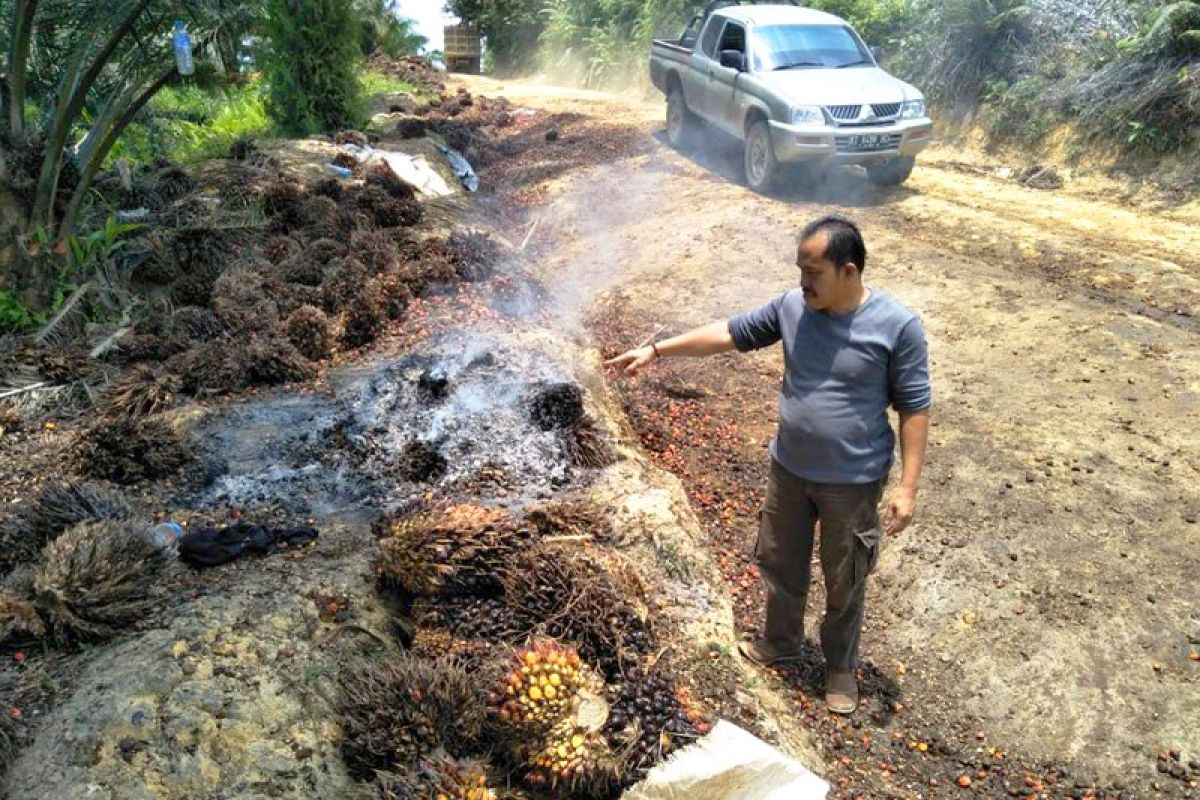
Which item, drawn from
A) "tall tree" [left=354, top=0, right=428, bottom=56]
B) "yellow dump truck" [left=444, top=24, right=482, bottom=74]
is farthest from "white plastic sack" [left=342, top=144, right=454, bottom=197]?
"yellow dump truck" [left=444, top=24, right=482, bottom=74]

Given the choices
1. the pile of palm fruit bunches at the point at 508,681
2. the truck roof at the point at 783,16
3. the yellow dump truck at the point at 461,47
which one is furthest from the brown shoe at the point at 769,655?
the yellow dump truck at the point at 461,47

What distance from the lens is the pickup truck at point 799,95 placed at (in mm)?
11078

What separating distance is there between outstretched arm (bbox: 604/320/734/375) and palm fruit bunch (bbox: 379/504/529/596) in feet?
3.23

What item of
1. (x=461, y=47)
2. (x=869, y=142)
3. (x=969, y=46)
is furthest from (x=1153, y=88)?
(x=461, y=47)

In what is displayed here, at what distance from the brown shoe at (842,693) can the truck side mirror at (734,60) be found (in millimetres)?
10243

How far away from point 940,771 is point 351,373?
15.8 feet

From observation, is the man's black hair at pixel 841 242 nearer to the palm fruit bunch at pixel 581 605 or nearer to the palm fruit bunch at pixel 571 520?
the palm fruit bunch at pixel 581 605

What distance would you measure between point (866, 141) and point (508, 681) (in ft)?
31.8

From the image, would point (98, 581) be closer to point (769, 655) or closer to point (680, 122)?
point (769, 655)

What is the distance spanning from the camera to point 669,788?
3.20 metres

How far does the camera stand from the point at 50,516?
4.24 meters

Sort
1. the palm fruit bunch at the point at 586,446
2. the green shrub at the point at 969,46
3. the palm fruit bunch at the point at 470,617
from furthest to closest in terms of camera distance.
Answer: the green shrub at the point at 969,46 → the palm fruit bunch at the point at 586,446 → the palm fruit bunch at the point at 470,617

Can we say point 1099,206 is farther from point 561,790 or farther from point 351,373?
point 561,790

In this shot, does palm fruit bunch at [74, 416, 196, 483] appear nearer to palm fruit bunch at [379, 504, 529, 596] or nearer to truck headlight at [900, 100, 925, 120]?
palm fruit bunch at [379, 504, 529, 596]
